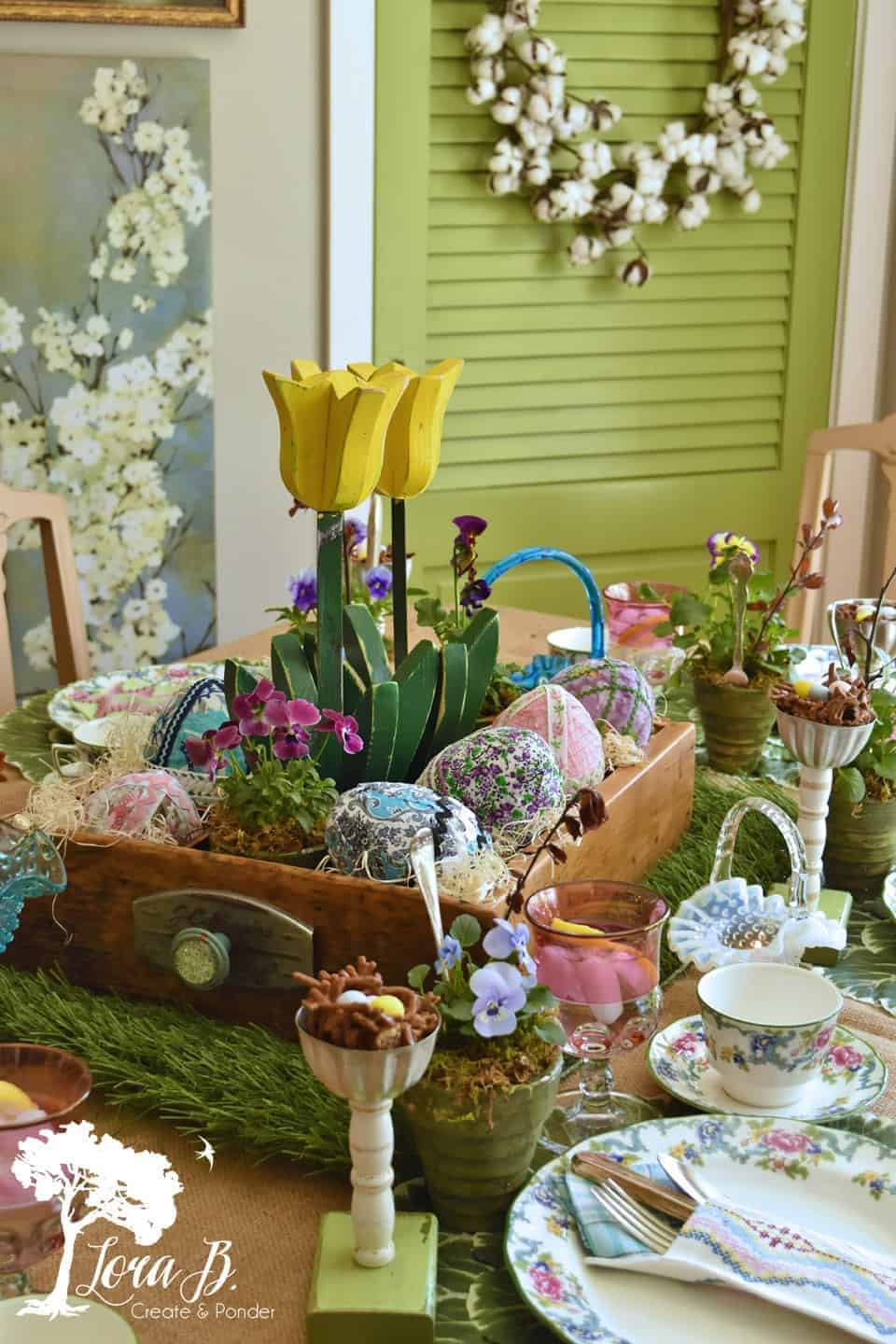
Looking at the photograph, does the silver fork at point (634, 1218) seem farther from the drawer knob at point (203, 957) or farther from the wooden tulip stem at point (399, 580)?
the wooden tulip stem at point (399, 580)

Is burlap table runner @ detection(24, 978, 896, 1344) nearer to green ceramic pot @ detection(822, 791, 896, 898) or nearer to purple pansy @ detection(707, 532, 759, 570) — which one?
green ceramic pot @ detection(822, 791, 896, 898)

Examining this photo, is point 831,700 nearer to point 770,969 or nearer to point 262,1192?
point 770,969

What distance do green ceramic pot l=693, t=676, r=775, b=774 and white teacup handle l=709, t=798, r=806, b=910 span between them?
399mm

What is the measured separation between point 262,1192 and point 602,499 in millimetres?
2262

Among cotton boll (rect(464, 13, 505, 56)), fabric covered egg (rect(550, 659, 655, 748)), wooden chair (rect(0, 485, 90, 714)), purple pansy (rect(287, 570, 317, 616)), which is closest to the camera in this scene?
fabric covered egg (rect(550, 659, 655, 748))

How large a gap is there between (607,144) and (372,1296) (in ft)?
8.01

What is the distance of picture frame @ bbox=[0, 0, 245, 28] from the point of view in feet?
7.97

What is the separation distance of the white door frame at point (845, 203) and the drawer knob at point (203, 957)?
6.28ft

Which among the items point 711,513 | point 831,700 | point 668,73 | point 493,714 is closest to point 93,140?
point 668,73

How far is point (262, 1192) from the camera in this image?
82cm

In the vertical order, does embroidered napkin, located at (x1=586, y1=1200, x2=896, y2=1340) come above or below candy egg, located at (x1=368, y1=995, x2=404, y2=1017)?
below

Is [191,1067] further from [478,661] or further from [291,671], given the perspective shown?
→ [478,661]

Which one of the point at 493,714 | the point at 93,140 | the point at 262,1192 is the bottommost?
the point at 262,1192

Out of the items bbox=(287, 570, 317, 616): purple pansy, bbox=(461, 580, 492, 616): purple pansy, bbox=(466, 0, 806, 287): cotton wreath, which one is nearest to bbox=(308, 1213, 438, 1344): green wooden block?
bbox=(461, 580, 492, 616): purple pansy
